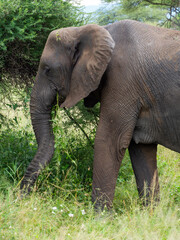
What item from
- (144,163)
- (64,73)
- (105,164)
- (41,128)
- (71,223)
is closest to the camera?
(71,223)

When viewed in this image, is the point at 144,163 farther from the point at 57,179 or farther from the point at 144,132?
the point at 57,179

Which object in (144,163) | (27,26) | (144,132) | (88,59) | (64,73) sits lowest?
(144,163)

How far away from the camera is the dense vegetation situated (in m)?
3.73

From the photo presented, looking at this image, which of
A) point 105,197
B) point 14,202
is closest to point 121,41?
point 105,197

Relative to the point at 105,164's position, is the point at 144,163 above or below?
below

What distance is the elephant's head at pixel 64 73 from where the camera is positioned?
4.27 m

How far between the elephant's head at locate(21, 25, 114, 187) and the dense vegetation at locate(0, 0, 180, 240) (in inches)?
6.2

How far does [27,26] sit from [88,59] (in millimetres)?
1283

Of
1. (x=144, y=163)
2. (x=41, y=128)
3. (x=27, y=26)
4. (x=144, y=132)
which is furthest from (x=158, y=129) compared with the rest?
(x=27, y=26)

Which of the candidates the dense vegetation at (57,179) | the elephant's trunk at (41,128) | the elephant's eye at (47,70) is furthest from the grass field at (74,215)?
the elephant's eye at (47,70)

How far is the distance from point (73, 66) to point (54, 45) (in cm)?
33

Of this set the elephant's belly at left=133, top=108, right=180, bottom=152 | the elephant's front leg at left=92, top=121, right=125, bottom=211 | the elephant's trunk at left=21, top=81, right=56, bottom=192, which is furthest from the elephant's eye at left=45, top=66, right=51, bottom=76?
the elephant's belly at left=133, top=108, right=180, bottom=152

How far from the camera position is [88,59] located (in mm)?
4359

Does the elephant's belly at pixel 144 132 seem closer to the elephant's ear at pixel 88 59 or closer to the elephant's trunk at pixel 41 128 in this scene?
the elephant's ear at pixel 88 59
